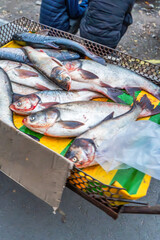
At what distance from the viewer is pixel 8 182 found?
7.82ft

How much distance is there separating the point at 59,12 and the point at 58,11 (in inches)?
0.9

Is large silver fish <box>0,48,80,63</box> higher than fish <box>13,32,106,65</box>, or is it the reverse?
fish <box>13,32,106,65</box>

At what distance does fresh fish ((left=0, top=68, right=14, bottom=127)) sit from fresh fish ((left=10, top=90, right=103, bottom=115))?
0.22ft

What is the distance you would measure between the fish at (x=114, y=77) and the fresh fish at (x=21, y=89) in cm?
48

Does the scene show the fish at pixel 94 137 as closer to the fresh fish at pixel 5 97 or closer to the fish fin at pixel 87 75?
the fish fin at pixel 87 75

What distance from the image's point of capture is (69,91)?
7.37 feet

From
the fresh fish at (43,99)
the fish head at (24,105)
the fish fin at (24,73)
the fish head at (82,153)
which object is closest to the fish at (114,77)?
the fresh fish at (43,99)

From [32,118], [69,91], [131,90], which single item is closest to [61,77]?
[69,91]

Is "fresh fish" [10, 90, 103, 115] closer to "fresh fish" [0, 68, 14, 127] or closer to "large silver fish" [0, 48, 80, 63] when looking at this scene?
"fresh fish" [0, 68, 14, 127]

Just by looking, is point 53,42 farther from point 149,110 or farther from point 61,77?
point 149,110

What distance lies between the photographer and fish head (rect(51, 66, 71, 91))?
2137 mm

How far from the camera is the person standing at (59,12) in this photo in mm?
3449

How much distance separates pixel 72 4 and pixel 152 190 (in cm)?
302

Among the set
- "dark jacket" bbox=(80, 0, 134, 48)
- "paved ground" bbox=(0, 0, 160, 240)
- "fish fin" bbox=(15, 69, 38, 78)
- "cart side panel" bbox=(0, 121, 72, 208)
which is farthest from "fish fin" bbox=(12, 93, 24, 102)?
"dark jacket" bbox=(80, 0, 134, 48)
